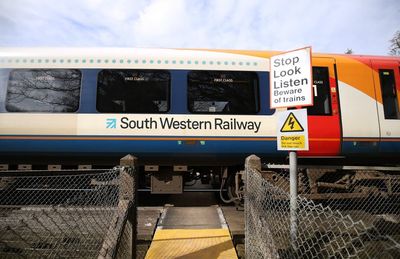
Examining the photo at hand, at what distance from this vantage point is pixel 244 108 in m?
6.89

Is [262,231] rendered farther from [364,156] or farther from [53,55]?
[53,55]

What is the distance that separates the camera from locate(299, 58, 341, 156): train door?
6777 mm

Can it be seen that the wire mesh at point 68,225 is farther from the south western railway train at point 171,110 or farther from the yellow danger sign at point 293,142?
the yellow danger sign at point 293,142

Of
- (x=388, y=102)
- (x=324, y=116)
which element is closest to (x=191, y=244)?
(x=324, y=116)

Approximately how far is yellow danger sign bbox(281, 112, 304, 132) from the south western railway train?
3.28 m

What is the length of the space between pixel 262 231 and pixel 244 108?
13.1 ft

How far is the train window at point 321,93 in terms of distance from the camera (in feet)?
22.5

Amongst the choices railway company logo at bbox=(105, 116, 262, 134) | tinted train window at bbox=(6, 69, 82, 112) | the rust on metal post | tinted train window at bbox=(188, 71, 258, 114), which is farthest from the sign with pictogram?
tinted train window at bbox=(6, 69, 82, 112)

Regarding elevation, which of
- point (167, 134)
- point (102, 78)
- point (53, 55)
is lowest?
point (167, 134)

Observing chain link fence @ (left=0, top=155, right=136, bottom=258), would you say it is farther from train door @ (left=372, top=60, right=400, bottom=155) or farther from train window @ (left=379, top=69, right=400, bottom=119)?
train window @ (left=379, top=69, right=400, bottom=119)

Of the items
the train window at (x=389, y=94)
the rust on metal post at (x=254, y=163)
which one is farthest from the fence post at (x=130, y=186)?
the train window at (x=389, y=94)

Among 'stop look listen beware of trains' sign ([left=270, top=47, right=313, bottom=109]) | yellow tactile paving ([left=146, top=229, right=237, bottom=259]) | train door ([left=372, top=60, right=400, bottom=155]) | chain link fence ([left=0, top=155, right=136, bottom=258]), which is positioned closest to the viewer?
'stop look listen beware of trains' sign ([left=270, top=47, right=313, bottom=109])

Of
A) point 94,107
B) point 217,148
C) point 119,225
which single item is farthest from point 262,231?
point 94,107

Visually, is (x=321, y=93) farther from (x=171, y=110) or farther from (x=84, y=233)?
(x=84, y=233)
